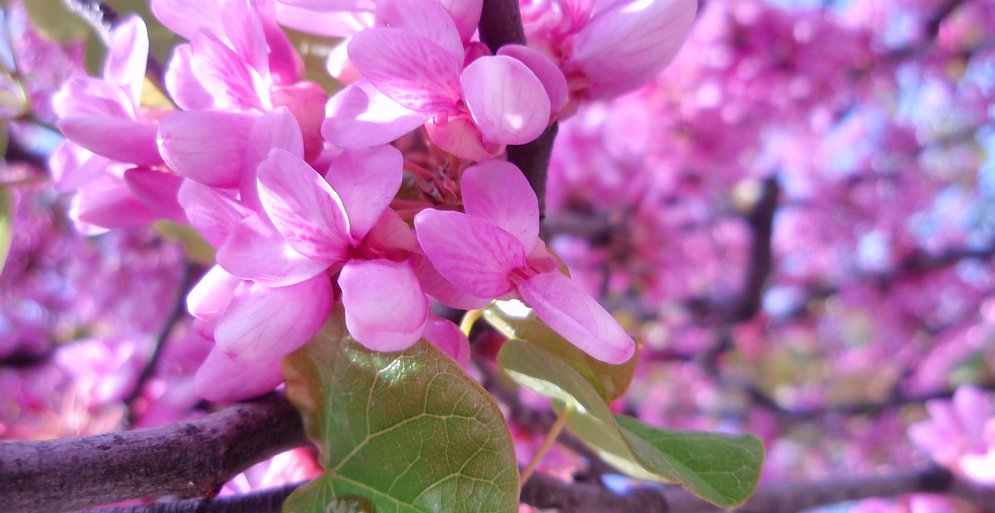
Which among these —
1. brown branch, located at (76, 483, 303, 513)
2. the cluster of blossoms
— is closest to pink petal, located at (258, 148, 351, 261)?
the cluster of blossoms

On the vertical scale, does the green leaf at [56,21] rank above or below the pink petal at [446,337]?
below

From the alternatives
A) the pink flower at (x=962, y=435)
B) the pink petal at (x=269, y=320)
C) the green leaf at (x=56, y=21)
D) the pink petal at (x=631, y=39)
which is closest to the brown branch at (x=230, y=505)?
the pink petal at (x=269, y=320)

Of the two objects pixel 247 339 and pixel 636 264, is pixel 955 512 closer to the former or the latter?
pixel 636 264

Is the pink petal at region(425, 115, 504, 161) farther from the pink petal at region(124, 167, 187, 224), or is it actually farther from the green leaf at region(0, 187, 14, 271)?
the green leaf at region(0, 187, 14, 271)

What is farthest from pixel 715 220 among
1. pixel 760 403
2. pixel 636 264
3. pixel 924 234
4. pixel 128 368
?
pixel 128 368

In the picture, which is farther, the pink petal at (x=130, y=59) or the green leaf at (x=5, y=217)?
the green leaf at (x=5, y=217)

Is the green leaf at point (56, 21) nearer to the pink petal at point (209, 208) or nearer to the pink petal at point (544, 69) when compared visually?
the pink petal at point (209, 208)

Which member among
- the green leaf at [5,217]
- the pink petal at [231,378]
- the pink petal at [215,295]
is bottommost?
the green leaf at [5,217]

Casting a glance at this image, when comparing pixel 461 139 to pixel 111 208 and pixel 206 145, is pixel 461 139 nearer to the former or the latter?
pixel 206 145
